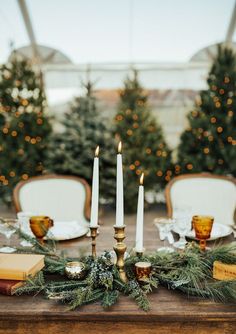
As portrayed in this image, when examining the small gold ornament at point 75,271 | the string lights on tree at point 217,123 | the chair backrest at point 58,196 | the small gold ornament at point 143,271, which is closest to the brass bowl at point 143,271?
the small gold ornament at point 143,271

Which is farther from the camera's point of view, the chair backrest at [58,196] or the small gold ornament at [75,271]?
the chair backrest at [58,196]

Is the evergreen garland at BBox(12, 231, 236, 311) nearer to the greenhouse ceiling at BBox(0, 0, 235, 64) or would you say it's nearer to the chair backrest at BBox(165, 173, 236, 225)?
the chair backrest at BBox(165, 173, 236, 225)

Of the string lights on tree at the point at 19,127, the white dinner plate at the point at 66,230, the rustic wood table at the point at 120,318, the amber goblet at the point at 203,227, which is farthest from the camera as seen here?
the string lights on tree at the point at 19,127

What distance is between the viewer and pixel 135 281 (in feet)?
3.38

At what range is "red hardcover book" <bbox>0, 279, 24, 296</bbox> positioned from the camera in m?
1.00

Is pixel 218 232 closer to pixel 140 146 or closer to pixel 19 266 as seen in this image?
pixel 19 266

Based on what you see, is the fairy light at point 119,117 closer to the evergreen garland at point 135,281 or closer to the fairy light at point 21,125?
the fairy light at point 21,125

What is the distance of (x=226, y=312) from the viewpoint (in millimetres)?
913

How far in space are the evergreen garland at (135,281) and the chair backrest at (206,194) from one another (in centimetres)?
129

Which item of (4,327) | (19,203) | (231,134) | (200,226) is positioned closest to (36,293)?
(4,327)

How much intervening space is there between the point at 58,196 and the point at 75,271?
4.79 ft

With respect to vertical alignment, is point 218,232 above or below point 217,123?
below

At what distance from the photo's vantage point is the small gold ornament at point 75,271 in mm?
1056

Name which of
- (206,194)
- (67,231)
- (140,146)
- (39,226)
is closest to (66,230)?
(67,231)
